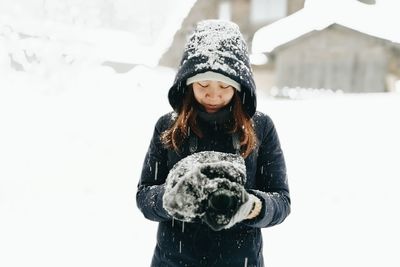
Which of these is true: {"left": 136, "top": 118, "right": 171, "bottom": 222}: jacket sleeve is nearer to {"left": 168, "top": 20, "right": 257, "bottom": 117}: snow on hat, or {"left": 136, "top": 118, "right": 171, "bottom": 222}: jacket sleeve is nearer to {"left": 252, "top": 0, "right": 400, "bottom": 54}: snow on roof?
{"left": 168, "top": 20, "right": 257, "bottom": 117}: snow on hat

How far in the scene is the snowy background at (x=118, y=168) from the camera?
179 inches

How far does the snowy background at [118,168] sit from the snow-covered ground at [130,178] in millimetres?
20

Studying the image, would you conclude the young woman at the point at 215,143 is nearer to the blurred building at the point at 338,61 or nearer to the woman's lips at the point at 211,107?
the woman's lips at the point at 211,107

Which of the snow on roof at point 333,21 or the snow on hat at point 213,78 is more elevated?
the snow on roof at point 333,21

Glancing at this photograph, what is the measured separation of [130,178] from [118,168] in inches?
23.1

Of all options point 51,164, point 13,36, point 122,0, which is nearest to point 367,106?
point 51,164

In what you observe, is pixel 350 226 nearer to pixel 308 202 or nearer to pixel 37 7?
pixel 308 202

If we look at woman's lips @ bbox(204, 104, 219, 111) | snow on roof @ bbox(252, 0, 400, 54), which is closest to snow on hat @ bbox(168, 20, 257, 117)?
woman's lips @ bbox(204, 104, 219, 111)

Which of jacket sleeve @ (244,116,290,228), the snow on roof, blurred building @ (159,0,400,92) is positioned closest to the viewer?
jacket sleeve @ (244,116,290,228)

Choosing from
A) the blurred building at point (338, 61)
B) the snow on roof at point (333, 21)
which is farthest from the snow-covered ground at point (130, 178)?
the snow on roof at point (333, 21)

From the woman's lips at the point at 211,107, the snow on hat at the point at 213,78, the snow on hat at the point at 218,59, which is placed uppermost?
the snow on hat at the point at 218,59

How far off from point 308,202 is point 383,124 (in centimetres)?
Result: 395

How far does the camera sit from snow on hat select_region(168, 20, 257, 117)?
1.60 m

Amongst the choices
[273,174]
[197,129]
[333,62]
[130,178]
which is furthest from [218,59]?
[333,62]
